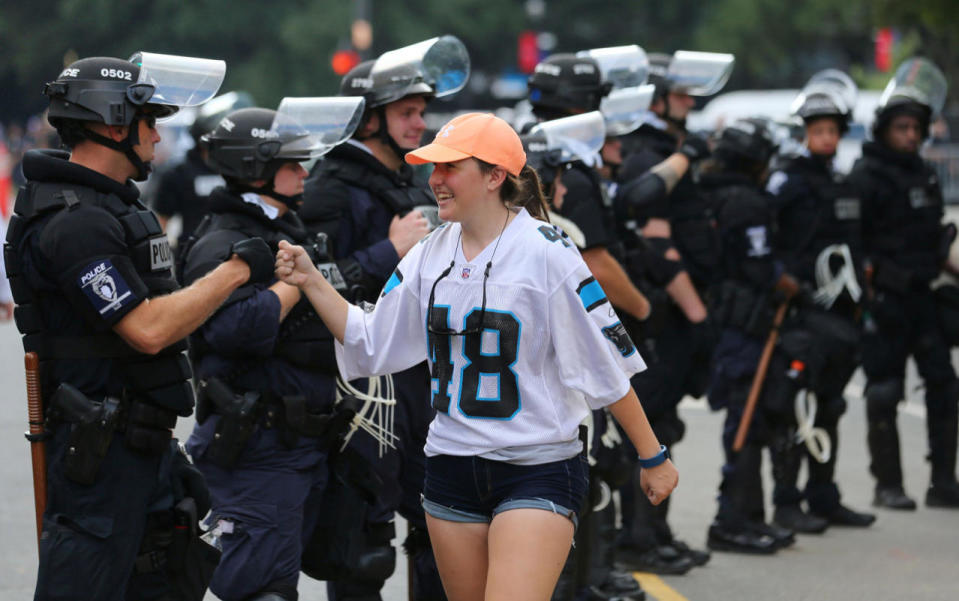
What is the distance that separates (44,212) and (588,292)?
1.57 meters

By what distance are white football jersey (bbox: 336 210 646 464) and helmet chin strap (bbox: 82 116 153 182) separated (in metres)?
0.97

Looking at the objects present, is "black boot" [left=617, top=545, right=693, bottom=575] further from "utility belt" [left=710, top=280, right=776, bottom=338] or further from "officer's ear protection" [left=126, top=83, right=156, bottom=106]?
"officer's ear protection" [left=126, top=83, right=156, bottom=106]

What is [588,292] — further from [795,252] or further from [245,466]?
[795,252]

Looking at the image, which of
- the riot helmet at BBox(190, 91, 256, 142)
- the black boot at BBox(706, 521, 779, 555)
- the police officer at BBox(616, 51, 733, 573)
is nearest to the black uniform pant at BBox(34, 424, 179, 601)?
the police officer at BBox(616, 51, 733, 573)

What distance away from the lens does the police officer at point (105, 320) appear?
14.2 ft

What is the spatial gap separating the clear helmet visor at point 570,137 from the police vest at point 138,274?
6.15ft

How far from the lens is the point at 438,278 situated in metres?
4.46

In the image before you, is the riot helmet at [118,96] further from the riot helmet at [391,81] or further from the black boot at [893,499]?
the black boot at [893,499]

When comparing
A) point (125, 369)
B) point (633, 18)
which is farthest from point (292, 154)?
point (633, 18)

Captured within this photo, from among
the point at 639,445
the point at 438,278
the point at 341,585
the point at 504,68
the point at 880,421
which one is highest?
the point at 438,278

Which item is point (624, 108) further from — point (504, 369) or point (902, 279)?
point (504, 369)

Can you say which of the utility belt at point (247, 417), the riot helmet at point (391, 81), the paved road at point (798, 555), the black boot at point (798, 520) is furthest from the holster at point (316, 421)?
the black boot at point (798, 520)

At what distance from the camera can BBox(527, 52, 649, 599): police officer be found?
6.01 m

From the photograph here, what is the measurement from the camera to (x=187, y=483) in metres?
4.71
